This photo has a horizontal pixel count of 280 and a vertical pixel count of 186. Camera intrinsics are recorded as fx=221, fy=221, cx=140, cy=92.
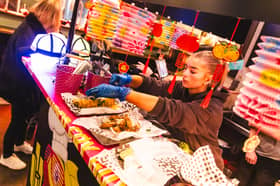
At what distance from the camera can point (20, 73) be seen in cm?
241

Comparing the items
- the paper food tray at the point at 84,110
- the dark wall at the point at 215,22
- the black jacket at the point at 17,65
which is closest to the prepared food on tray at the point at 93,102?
the paper food tray at the point at 84,110

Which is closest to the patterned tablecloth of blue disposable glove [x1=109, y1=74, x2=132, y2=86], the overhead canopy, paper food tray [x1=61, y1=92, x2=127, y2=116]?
paper food tray [x1=61, y1=92, x2=127, y2=116]

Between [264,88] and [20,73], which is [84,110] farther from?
[20,73]

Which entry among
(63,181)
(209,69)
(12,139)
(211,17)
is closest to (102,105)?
(63,181)

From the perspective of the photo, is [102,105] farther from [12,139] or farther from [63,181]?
[12,139]

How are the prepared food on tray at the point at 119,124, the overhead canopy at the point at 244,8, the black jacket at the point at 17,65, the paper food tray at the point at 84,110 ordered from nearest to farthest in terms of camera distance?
1. the overhead canopy at the point at 244,8
2. the prepared food on tray at the point at 119,124
3. the paper food tray at the point at 84,110
4. the black jacket at the point at 17,65

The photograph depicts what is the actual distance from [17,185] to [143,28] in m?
2.17

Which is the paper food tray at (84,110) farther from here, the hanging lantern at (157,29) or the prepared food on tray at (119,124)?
the hanging lantern at (157,29)

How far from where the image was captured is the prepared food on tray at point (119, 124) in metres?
1.30

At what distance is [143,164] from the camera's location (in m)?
1.08

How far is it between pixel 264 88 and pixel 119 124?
0.80m

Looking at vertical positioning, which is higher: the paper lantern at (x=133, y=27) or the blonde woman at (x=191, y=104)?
the paper lantern at (x=133, y=27)

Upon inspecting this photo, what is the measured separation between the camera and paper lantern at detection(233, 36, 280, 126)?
1.01 m

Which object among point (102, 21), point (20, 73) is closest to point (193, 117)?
point (102, 21)
